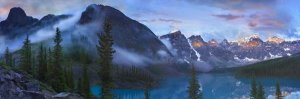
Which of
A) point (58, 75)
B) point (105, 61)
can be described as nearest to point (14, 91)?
point (105, 61)

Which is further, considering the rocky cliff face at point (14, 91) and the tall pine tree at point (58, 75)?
the tall pine tree at point (58, 75)

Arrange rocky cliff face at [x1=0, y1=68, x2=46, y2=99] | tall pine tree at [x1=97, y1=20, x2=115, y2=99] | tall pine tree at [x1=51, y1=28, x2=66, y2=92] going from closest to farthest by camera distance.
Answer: rocky cliff face at [x1=0, y1=68, x2=46, y2=99] → tall pine tree at [x1=97, y1=20, x2=115, y2=99] → tall pine tree at [x1=51, y1=28, x2=66, y2=92]

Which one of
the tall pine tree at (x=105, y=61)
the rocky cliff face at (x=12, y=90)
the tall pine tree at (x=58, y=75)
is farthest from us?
the tall pine tree at (x=58, y=75)

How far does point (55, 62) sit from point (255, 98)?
4705 centimetres

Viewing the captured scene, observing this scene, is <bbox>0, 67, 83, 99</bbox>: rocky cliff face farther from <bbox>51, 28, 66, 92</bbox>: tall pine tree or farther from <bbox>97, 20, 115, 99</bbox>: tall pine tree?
<bbox>51, 28, 66, 92</bbox>: tall pine tree

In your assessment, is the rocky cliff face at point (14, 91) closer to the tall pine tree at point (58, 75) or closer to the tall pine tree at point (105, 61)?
the tall pine tree at point (105, 61)

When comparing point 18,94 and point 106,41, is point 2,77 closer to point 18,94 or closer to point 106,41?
point 18,94

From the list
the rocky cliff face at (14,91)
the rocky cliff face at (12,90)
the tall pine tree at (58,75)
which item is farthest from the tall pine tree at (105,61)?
the tall pine tree at (58,75)

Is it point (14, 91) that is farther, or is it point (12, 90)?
point (12, 90)

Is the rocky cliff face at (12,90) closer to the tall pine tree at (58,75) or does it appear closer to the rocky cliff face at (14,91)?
the rocky cliff face at (14,91)

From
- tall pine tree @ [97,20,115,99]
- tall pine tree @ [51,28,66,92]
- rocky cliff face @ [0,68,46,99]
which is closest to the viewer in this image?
rocky cliff face @ [0,68,46,99]

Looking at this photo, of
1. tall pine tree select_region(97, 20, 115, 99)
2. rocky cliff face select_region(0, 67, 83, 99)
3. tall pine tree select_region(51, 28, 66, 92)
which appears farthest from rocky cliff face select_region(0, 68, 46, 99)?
tall pine tree select_region(51, 28, 66, 92)

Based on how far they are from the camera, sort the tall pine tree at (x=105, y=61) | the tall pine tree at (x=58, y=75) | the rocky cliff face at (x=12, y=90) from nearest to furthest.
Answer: the rocky cliff face at (x=12, y=90)
the tall pine tree at (x=105, y=61)
the tall pine tree at (x=58, y=75)

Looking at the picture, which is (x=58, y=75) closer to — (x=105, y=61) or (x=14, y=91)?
(x=105, y=61)
